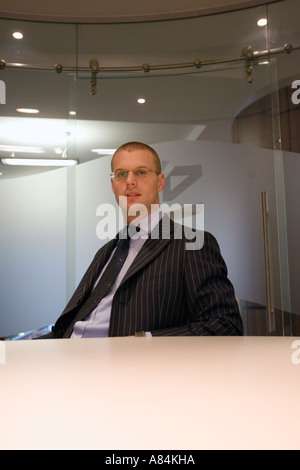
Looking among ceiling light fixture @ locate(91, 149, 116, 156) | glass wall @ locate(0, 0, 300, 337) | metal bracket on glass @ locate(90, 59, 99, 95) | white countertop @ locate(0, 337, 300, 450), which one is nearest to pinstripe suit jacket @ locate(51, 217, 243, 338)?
white countertop @ locate(0, 337, 300, 450)

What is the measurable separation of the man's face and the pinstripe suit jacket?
1.28 feet

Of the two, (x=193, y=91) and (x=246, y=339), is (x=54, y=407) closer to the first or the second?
(x=246, y=339)

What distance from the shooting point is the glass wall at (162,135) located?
3180 mm

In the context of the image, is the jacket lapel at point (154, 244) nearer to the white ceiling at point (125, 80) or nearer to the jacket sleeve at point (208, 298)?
the jacket sleeve at point (208, 298)

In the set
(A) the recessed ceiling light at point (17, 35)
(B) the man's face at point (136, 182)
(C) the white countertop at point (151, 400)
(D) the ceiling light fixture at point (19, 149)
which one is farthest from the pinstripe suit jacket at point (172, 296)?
(A) the recessed ceiling light at point (17, 35)

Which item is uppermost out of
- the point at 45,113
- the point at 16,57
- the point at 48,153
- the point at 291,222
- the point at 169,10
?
the point at 169,10

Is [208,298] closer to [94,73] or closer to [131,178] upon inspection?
[131,178]

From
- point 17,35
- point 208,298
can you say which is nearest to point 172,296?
point 208,298

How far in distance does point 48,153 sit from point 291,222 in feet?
5.51

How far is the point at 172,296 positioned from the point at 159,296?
0.16 feet

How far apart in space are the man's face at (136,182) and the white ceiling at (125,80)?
1036mm
